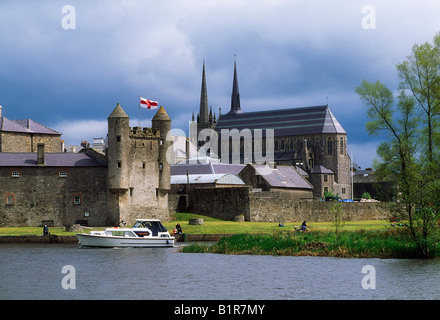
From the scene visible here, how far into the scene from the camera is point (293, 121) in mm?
183375

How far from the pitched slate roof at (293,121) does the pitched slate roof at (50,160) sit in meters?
102

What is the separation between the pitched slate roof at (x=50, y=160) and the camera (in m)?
76.0

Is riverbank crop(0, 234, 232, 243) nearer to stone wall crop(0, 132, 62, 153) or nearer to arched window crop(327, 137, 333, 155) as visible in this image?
stone wall crop(0, 132, 62, 153)

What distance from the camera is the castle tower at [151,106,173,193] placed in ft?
265

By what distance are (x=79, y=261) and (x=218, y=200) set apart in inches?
1562

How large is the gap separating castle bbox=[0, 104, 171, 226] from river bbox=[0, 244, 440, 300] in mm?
26817

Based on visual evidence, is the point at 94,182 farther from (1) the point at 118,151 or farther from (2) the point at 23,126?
(2) the point at 23,126

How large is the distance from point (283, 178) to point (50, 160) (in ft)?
128

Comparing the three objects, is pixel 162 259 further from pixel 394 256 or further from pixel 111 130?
pixel 111 130

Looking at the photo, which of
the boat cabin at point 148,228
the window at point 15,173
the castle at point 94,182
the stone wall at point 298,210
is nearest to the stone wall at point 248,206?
the stone wall at point 298,210

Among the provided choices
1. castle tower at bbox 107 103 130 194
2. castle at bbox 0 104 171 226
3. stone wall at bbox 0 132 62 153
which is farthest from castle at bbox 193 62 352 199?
castle tower at bbox 107 103 130 194

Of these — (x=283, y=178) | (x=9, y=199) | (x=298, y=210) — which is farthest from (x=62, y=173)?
(x=283, y=178)
